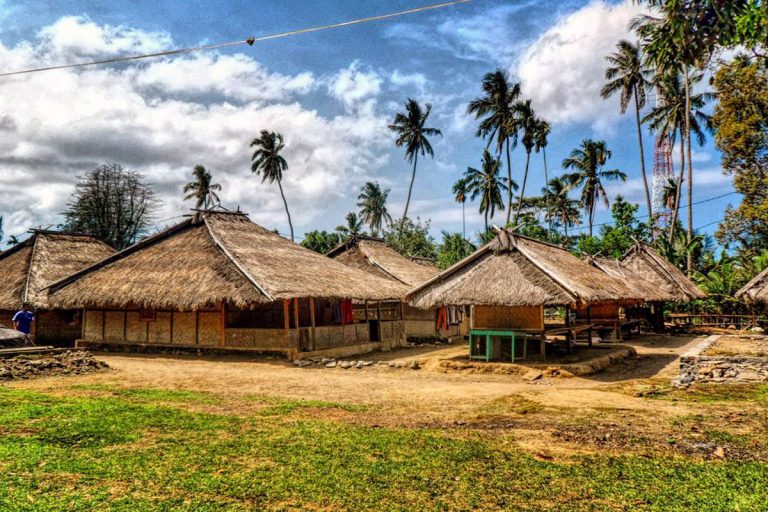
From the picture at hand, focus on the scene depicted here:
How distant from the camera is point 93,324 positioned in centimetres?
1836

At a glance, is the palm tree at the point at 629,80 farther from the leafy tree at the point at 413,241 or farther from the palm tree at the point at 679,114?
the leafy tree at the point at 413,241

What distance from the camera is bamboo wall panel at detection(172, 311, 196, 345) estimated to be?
54.9 ft

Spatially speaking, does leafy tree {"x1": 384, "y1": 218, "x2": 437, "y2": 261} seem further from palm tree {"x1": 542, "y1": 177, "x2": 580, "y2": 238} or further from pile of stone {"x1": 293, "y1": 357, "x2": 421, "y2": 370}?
pile of stone {"x1": 293, "y1": 357, "x2": 421, "y2": 370}

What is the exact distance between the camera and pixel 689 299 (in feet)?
77.5

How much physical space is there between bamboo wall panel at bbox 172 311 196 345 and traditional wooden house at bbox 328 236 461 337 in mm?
8510

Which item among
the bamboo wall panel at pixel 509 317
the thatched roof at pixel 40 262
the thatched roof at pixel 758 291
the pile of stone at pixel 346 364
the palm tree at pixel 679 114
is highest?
the palm tree at pixel 679 114

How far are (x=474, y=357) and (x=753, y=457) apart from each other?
9.39 metres

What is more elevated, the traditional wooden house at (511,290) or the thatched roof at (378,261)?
the thatched roof at (378,261)

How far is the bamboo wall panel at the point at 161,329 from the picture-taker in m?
17.1

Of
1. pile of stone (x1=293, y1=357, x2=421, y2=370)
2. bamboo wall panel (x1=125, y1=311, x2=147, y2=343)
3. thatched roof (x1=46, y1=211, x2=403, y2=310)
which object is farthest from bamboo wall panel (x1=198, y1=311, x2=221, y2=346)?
pile of stone (x1=293, y1=357, x2=421, y2=370)

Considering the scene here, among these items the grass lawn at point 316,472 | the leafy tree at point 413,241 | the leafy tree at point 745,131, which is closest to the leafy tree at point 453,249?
the leafy tree at point 413,241

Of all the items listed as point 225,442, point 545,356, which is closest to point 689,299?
point 545,356

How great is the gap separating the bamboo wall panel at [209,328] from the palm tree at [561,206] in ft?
119

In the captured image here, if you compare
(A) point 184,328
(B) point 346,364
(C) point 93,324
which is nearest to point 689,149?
(B) point 346,364
